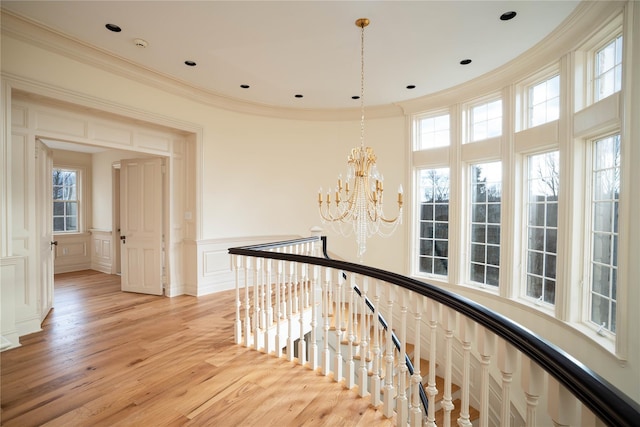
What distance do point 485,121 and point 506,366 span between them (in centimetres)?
470

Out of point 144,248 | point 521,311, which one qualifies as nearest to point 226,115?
point 144,248

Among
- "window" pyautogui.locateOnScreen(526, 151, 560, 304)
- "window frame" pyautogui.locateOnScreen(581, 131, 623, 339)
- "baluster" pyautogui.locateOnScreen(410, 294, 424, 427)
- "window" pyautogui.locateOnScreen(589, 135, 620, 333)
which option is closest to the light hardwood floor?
"baluster" pyautogui.locateOnScreen(410, 294, 424, 427)

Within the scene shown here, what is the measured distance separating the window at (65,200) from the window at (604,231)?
31.6ft

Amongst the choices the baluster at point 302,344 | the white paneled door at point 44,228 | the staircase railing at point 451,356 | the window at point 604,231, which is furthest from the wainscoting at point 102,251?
the window at point 604,231

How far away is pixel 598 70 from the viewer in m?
3.30

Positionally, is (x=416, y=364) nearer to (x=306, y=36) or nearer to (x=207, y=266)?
(x=306, y=36)

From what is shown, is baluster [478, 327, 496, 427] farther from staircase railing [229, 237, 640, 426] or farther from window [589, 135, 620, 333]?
window [589, 135, 620, 333]

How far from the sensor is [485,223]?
4938 millimetres

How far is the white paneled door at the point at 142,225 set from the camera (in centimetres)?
509

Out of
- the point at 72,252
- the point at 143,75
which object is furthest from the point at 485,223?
the point at 72,252

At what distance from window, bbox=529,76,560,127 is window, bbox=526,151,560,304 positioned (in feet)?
1.54

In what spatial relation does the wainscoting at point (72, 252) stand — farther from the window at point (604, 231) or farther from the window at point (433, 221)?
the window at point (604, 231)

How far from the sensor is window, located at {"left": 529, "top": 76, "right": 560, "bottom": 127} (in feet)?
12.8

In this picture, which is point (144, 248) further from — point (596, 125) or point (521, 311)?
point (596, 125)
